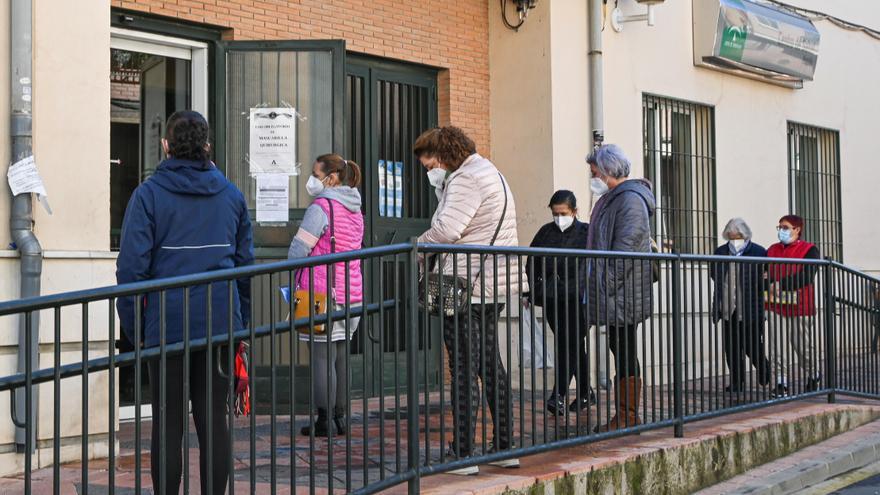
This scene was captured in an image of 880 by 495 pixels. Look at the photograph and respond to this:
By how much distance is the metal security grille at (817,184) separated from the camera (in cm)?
1441

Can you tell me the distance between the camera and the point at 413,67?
10555 millimetres

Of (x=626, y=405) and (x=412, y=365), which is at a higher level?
(x=412, y=365)

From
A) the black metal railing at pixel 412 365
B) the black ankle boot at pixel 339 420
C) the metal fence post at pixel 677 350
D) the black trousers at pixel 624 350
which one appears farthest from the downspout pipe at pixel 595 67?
the black ankle boot at pixel 339 420

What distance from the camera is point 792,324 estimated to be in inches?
330

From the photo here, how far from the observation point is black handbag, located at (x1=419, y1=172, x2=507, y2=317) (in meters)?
5.21

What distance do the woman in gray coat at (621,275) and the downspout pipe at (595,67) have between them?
143 inches

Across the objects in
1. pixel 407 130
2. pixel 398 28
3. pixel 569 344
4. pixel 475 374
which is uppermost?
pixel 398 28

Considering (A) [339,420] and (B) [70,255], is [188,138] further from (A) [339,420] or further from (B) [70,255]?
(A) [339,420]

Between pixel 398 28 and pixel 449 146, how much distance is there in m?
4.49

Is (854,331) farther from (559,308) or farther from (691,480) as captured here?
(559,308)

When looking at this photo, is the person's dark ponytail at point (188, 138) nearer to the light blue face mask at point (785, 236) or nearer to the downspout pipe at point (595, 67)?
the downspout pipe at point (595, 67)

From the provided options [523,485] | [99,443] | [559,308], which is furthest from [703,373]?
[99,443]

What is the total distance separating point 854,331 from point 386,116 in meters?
4.24

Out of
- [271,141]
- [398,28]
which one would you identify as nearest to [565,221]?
[271,141]
